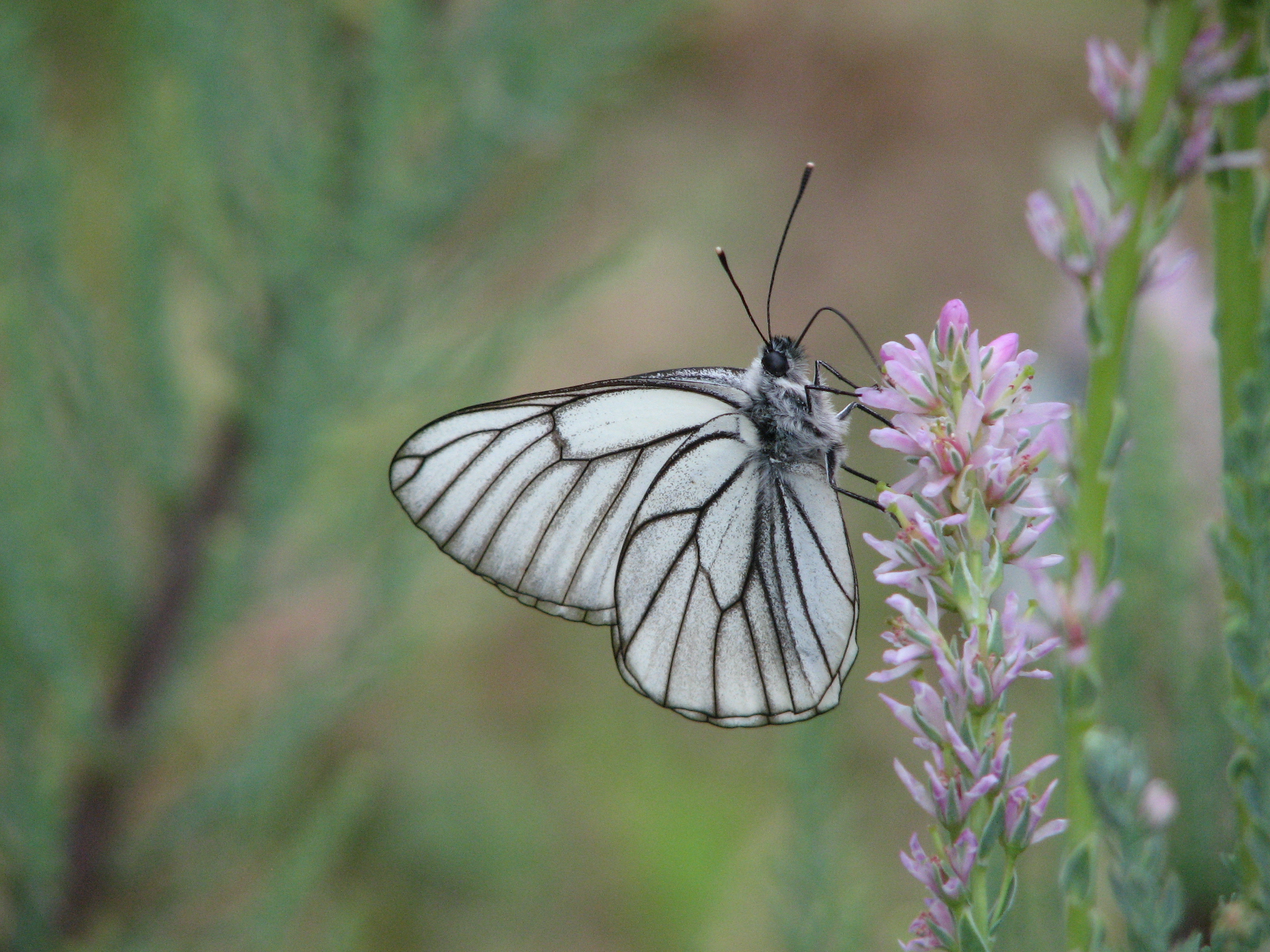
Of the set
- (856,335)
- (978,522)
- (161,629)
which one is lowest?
(161,629)

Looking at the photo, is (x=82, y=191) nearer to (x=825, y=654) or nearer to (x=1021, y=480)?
(x=825, y=654)

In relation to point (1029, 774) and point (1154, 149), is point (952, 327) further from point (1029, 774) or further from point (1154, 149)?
point (1029, 774)

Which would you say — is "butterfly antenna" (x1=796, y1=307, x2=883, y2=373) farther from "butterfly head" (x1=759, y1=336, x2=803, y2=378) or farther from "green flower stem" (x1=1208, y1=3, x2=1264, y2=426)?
"green flower stem" (x1=1208, y1=3, x2=1264, y2=426)

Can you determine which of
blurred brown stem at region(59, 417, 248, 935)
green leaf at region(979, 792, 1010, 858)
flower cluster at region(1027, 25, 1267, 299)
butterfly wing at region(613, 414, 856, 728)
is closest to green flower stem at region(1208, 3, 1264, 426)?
flower cluster at region(1027, 25, 1267, 299)

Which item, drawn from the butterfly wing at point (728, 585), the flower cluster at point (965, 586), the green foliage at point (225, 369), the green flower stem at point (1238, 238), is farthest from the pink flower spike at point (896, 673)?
the green foliage at point (225, 369)

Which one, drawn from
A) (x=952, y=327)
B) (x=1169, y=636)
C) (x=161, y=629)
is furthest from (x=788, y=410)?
(x=161, y=629)

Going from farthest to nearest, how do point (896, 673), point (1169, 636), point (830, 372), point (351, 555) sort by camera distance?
point (351, 555), point (830, 372), point (1169, 636), point (896, 673)

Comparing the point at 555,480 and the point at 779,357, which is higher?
the point at 779,357

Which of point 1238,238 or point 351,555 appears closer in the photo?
point 1238,238

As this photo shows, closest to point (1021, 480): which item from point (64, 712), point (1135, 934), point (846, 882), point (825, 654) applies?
point (1135, 934)
